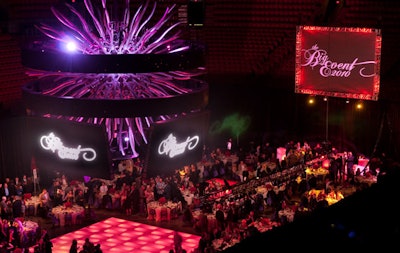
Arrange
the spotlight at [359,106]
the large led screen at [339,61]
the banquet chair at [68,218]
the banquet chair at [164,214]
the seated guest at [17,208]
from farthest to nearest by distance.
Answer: the spotlight at [359,106]
the large led screen at [339,61]
the banquet chair at [164,214]
the banquet chair at [68,218]
the seated guest at [17,208]

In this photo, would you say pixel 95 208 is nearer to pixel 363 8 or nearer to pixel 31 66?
pixel 31 66

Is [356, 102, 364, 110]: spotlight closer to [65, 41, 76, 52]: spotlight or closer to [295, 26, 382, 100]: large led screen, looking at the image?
[295, 26, 382, 100]: large led screen

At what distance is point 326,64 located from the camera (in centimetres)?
2242

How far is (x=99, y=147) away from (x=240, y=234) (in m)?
5.30

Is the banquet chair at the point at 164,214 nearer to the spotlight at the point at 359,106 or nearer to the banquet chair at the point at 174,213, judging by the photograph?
the banquet chair at the point at 174,213

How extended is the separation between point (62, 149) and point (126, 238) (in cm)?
342

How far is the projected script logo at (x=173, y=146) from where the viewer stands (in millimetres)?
19453

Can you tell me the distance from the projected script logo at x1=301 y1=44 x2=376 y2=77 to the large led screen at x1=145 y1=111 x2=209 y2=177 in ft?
14.8

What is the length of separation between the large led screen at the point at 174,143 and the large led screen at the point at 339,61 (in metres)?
4.42

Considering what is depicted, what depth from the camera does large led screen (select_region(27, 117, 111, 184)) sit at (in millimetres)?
19203

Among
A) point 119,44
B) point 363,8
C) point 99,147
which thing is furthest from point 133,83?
point 363,8

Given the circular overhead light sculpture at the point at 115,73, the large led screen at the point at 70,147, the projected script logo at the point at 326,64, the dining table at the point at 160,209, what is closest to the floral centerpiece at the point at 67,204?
the large led screen at the point at 70,147

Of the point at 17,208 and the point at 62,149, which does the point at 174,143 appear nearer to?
the point at 62,149

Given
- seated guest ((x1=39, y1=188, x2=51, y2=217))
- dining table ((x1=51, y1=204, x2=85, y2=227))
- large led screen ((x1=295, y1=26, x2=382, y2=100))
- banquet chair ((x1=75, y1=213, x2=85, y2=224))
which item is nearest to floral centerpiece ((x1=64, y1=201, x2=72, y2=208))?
dining table ((x1=51, y1=204, x2=85, y2=227))
